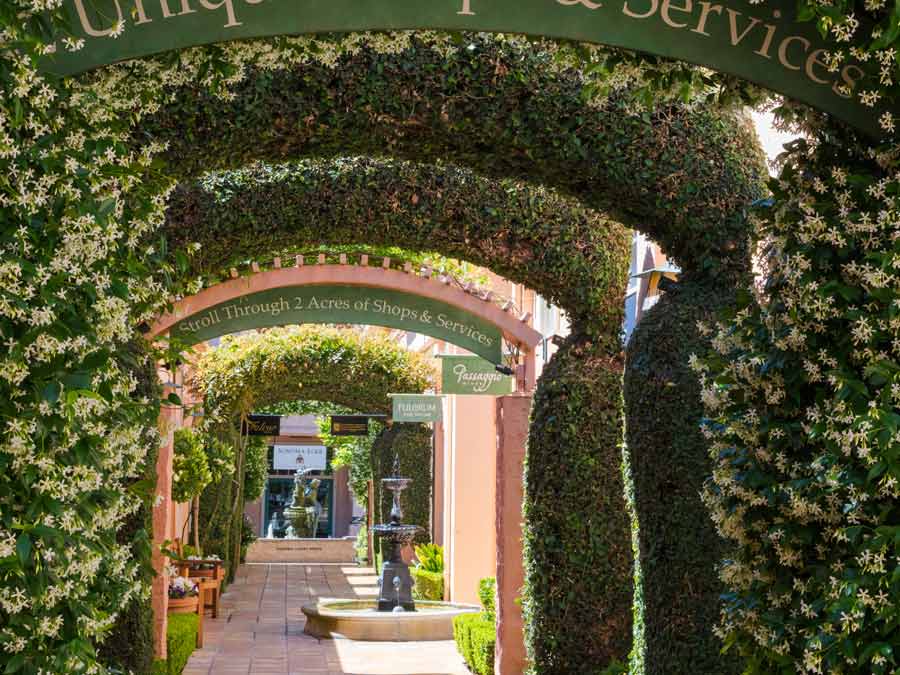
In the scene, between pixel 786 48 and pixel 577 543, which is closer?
pixel 786 48

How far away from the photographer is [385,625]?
14.5 m

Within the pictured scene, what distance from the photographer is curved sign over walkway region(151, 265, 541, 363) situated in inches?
427

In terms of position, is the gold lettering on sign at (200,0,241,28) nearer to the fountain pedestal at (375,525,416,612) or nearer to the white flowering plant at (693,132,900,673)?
the white flowering plant at (693,132,900,673)

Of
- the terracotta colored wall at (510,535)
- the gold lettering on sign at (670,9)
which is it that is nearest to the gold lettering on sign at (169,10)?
the gold lettering on sign at (670,9)

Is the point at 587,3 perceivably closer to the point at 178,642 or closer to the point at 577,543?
the point at 577,543

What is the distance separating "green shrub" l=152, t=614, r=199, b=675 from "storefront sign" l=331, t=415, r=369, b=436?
10.7m

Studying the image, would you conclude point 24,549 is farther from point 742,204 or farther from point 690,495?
point 742,204

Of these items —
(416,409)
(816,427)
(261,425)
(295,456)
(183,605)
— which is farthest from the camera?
(295,456)

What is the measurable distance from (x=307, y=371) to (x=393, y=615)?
4560 millimetres

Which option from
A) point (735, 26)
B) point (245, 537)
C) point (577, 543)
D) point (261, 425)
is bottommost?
point (245, 537)

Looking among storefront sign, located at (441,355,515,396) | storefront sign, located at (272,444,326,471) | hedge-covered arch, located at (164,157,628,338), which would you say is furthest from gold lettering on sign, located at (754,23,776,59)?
storefront sign, located at (272,444,326,471)

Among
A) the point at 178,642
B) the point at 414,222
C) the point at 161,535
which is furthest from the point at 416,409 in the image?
the point at 414,222

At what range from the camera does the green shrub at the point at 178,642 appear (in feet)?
34.2

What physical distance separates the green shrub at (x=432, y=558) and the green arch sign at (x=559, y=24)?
596 inches
